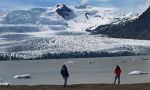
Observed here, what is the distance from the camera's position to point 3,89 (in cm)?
4366

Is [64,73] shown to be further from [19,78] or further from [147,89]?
[19,78]

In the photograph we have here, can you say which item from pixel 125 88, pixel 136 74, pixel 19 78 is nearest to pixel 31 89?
pixel 125 88

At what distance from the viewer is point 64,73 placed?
144 feet

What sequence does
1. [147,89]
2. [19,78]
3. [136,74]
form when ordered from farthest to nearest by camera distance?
[19,78] < [136,74] < [147,89]

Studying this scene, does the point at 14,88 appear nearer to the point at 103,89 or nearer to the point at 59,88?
the point at 59,88

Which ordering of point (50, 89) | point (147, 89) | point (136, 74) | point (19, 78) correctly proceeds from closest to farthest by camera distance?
1. point (147, 89)
2. point (50, 89)
3. point (136, 74)
4. point (19, 78)

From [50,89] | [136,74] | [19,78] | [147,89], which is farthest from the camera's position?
[19,78]

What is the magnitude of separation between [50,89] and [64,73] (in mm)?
2400

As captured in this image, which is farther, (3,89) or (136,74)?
(136,74)

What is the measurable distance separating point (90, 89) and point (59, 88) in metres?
3.15

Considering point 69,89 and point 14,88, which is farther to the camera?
point 14,88

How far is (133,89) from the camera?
129 feet

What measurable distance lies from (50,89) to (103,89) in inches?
191

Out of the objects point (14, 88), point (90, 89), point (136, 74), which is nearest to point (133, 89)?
point (90, 89)
